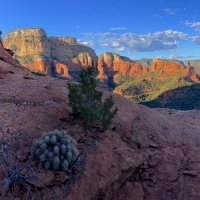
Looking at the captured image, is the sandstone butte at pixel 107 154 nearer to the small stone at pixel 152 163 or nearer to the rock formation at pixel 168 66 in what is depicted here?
the small stone at pixel 152 163

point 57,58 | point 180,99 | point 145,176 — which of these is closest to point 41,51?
point 57,58

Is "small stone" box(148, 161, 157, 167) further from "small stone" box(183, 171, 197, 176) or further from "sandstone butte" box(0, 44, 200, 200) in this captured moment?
"small stone" box(183, 171, 197, 176)

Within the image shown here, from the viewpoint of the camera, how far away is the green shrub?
6.53 m

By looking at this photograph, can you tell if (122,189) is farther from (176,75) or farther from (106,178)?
(176,75)

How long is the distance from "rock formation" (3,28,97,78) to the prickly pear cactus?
3709 inches

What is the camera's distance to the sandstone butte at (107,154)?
15.2 ft

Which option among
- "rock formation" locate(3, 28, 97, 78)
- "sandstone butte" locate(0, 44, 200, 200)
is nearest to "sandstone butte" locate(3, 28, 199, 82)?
"rock formation" locate(3, 28, 97, 78)

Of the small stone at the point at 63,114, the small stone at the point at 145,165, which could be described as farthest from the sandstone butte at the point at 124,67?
the small stone at the point at 145,165

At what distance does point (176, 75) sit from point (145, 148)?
3040 inches

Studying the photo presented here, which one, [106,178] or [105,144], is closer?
[106,178]

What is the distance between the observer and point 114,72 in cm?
11469

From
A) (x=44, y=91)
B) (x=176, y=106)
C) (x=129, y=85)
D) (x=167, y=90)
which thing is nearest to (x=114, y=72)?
(x=129, y=85)

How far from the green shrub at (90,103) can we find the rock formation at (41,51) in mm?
91845

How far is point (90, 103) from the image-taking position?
7391 mm
